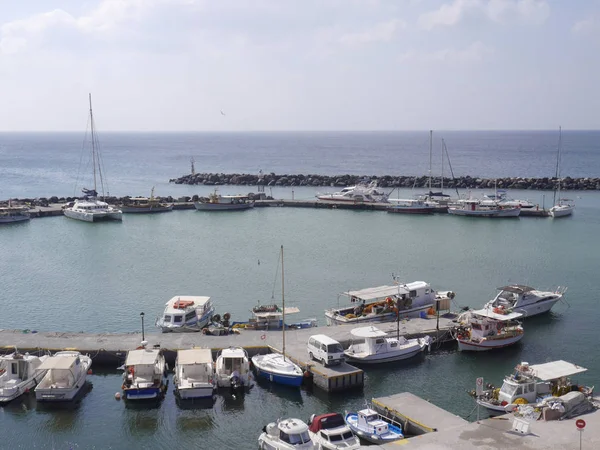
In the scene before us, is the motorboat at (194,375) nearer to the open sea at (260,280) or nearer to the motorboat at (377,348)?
the open sea at (260,280)

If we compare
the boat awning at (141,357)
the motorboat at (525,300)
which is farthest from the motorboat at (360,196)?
the boat awning at (141,357)

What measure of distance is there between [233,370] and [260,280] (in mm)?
20260

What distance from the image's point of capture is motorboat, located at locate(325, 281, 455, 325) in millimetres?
38500

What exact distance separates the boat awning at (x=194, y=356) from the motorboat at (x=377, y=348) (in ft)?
24.1

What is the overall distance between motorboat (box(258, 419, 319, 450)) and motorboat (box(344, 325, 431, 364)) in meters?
9.43

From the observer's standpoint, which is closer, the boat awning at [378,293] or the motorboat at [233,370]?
the motorboat at [233,370]

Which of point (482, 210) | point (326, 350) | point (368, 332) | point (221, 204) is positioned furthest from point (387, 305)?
point (221, 204)

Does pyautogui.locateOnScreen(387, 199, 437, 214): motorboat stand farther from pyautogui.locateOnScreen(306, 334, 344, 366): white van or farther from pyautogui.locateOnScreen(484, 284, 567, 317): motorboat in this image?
pyautogui.locateOnScreen(306, 334, 344, 366): white van

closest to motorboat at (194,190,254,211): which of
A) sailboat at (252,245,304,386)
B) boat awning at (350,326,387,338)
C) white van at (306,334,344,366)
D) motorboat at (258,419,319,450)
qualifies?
boat awning at (350,326,387,338)

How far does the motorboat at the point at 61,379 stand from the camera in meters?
28.8

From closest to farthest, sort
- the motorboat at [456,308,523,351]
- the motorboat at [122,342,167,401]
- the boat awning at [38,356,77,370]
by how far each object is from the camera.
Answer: the motorboat at [122,342,167,401] → the boat awning at [38,356,77,370] → the motorboat at [456,308,523,351]

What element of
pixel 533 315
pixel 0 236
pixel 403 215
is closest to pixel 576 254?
pixel 533 315

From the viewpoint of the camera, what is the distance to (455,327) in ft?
120

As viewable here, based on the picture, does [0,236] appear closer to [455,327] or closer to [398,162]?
[455,327]
